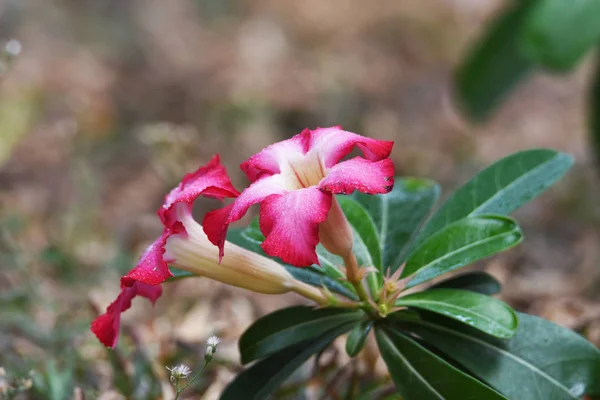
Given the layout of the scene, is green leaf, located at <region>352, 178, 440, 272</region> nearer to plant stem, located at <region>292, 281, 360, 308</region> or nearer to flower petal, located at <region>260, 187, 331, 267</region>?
plant stem, located at <region>292, 281, 360, 308</region>

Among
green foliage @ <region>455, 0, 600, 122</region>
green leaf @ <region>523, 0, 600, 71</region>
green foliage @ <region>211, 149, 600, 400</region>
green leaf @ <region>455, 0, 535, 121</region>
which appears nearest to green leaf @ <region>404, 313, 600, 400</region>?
green foliage @ <region>211, 149, 600, 400</region>

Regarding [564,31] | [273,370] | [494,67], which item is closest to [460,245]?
[273,370]

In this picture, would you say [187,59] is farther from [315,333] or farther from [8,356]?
[315,333]

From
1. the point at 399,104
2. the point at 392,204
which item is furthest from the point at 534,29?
the point at 399,104

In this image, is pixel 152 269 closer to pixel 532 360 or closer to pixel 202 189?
pixel 202 189

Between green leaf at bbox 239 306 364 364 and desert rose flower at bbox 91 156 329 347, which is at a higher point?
Result: desert rose flower at bbox 91 156 329 347

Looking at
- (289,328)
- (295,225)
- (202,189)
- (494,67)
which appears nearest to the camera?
(295,225)
